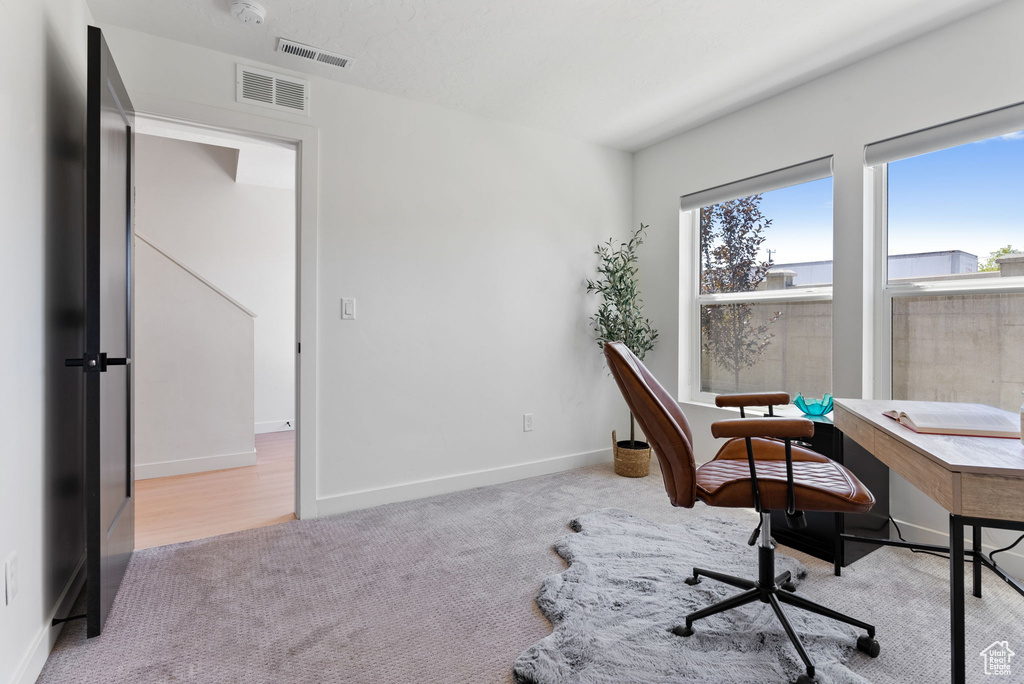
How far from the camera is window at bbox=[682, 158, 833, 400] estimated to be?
9.73 ft

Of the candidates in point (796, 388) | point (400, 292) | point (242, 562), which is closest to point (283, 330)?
point (400, 292)

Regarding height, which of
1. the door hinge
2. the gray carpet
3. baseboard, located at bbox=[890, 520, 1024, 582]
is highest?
the door hinge

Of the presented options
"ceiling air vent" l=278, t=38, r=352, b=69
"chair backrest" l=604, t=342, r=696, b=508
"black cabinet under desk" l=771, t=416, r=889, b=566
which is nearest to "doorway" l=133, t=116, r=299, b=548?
"ceiling air vent" l=278, t=38, r=352, b=69

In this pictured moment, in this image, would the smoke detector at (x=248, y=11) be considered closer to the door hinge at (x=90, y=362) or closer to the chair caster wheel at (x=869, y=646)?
the door hinge at (x=90, y=362)

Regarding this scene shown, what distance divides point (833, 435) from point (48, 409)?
3.03m

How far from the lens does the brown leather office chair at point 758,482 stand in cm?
148

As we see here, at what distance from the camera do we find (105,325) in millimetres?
1727

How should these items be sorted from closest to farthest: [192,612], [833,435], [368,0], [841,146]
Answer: [192,612]
[368,0]
[833,435]
[841,146]

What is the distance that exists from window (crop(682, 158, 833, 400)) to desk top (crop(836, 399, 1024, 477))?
→ 161cm

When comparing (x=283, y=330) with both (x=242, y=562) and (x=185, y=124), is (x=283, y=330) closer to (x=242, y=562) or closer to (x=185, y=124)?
(x=185, y=124)

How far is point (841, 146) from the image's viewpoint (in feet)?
8.92

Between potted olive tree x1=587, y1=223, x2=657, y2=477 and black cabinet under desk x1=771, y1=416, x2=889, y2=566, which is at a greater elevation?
potted olive tree x1=587, y1=223, x2=657, y2=477

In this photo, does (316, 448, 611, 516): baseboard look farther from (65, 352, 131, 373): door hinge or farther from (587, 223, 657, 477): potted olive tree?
(65, 352, 131, 373): door hinge

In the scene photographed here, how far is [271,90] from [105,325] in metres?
1.58
